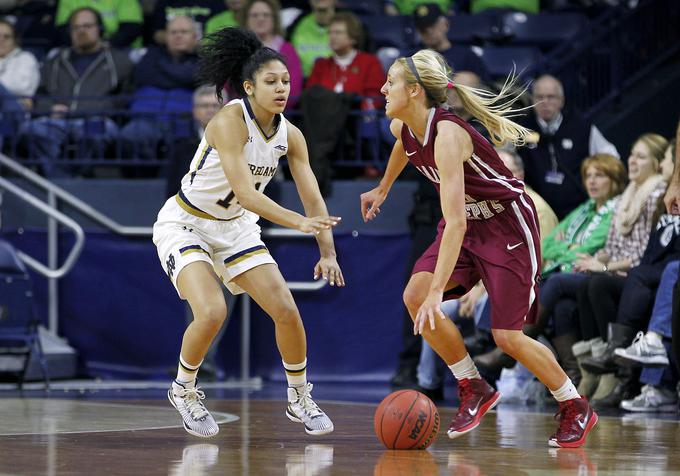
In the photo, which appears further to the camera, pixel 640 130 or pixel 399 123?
pixel 640 130

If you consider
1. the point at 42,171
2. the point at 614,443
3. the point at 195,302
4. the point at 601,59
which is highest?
the point at 601,59

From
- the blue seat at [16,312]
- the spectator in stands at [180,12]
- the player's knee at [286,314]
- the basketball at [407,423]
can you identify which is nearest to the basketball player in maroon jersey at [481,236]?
the basketball at [407,423]

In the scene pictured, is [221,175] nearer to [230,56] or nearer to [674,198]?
[230,56]

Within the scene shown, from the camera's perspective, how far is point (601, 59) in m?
11.7

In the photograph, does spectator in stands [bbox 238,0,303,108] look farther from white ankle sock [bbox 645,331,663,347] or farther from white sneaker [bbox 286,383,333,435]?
white sneaker [bbox 286,383,333,435]

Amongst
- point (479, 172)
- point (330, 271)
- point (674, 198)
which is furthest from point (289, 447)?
point (674, 198)

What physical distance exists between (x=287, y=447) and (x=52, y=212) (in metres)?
5.38

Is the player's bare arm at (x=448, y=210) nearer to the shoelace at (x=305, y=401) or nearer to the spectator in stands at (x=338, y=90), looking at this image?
the shoelace at (x=305, y=401)

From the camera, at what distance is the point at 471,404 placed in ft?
21.3

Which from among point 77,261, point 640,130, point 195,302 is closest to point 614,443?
point 195,302

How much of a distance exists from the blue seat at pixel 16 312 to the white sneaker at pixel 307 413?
4.22m

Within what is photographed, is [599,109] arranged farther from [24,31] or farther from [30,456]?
[30,456]

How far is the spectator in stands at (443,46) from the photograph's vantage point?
11172mm

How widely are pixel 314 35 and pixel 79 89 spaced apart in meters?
2.29
